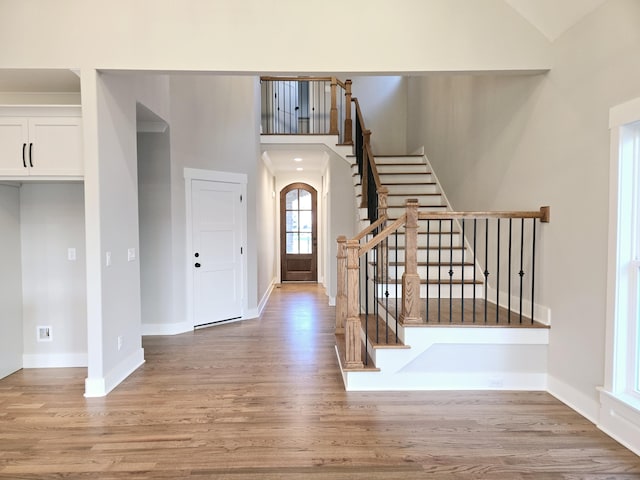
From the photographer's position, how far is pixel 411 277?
3.04 meters

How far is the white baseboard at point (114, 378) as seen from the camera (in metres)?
3.01

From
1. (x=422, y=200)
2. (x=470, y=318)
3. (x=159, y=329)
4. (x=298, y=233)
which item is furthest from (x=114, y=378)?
(x=298, y=233)

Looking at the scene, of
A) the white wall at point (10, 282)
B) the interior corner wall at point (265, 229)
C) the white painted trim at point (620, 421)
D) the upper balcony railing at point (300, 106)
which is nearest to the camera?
the white painted trim at point (620, 421)

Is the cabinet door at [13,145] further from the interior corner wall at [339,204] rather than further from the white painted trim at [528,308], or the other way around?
the interior corner wall at [339,204]

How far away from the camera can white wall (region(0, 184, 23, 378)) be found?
11.0 ft

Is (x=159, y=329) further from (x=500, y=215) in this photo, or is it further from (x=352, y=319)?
(x=500, y=215)

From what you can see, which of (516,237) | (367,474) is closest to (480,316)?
(516,237)

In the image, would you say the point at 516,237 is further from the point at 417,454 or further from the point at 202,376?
the point at 202,376

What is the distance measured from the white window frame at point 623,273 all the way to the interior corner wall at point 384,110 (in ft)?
17.6

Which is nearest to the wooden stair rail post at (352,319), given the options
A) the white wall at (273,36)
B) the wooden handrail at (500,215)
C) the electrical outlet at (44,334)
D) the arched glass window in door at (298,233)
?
the wooden handrail at (500,215)

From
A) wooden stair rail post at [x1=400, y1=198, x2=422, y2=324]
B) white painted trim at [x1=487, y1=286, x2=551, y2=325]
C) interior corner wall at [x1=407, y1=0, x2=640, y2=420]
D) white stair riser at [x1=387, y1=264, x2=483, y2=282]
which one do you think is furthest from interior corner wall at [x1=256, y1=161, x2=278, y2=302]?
interior corner wall at [x1=407, y1=0, x2=640, y2=420]

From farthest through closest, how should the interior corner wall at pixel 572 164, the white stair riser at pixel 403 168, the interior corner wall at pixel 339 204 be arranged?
the interior corner wall at pixel 339 204 < the white stair riser at pixel 403 168 < the interior corner wall at pixel 572 164

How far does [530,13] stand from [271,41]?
1.94m

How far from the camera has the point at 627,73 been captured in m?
2.31
